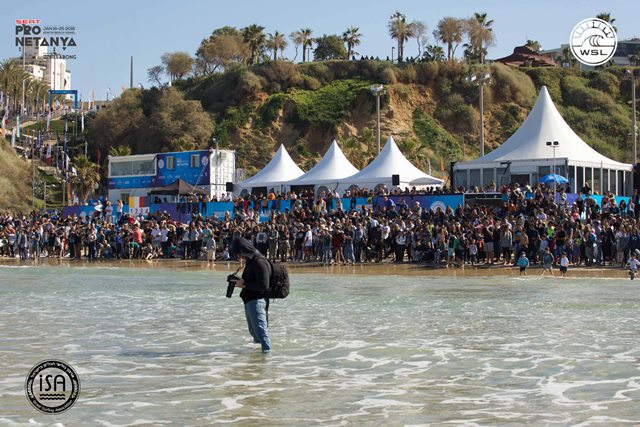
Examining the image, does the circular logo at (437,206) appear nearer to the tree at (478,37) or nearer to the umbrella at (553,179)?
the umbrella at (553,179)

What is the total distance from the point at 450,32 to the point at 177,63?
1299 inches

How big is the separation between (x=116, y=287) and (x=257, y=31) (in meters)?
83.5

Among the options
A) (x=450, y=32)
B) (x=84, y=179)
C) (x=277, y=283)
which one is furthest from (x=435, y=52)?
(x=277, y=283)

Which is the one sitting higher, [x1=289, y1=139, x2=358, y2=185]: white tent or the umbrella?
[x1=289, y1=139, x2=358, y2=185]: white tent

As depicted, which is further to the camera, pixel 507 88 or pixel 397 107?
pixel 507 88

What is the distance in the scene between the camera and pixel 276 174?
46.3 meters

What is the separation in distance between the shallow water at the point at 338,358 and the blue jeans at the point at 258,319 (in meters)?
0.28

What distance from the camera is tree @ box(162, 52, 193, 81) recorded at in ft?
349

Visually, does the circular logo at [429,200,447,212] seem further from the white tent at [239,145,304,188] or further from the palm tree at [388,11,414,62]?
the palm tree at [388,11,414,62]

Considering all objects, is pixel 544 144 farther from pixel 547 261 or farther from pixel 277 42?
pixel 277 42

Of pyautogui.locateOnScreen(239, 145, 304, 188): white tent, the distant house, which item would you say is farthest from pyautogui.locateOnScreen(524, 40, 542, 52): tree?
pyautogui.locateOnScreen(239, 145, 304, 188): white tent

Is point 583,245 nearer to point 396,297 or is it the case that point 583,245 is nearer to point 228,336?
point 396,297

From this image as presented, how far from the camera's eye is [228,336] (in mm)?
13625

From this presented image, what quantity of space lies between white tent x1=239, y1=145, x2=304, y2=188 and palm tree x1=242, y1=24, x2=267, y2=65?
58.6 m
